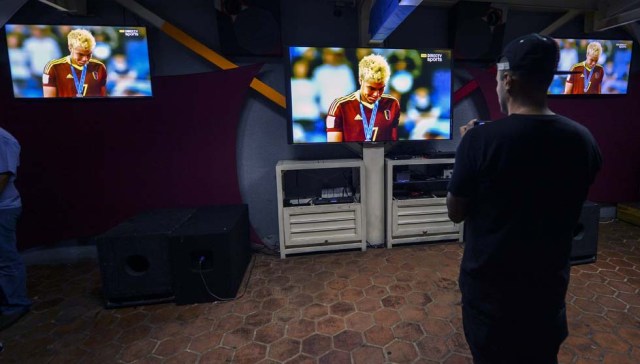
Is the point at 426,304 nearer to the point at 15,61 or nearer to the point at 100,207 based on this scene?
the point at 100,207

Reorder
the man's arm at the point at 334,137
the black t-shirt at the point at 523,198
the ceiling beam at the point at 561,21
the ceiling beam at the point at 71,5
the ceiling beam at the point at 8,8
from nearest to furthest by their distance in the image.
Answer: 1. the black t-shirt at the point at 523,198
2. the ceiling beam at the point at 71,5
3. the ceiling beam at the point at 8,8
4. the man's arm at the point at 334,137
5. the ceiling beam at the point at 561,21

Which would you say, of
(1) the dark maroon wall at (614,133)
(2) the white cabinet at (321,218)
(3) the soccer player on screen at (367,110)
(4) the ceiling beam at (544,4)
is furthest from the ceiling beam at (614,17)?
(2) the white cabinet at (321,218)

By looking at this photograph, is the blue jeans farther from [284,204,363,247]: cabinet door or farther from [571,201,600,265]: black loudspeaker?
[571,201,600,265]: black loudspeaker

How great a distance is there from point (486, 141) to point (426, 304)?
5.97ft

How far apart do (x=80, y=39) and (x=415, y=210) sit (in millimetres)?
3712

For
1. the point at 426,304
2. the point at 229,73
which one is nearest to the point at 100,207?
the point at 229,73

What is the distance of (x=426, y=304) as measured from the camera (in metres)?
2.40

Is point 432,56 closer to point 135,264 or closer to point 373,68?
point 373,68

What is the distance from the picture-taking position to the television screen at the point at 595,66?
12.5ft

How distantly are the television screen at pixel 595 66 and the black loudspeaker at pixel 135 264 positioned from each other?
177 inches

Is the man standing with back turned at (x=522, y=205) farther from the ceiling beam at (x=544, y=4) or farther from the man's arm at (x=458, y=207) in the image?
the ceiling beam at (x=544, y=4)

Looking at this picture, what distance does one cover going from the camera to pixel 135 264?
2.57 meters

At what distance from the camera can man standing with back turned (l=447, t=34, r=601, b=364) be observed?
36.4 inches

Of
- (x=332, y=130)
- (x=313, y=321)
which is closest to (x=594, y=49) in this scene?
(x=332, y=130)
